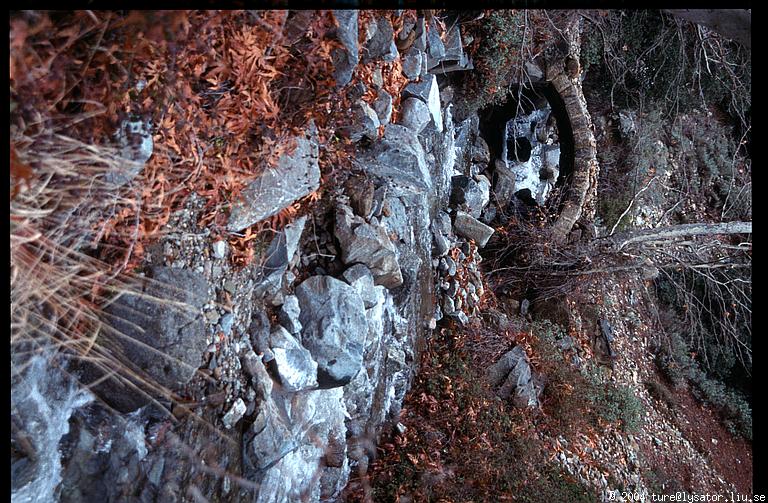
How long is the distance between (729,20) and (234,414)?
9.99 feet

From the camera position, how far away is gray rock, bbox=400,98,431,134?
4.50 metres

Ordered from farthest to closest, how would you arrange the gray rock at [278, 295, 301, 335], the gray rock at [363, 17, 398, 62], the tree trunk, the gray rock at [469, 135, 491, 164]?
the gray rock at [469, 135, 491, 164] → the tree trunk → the gray rock at [363, 17, 398, 62] → the gray rock at [278, 295, 301, 335]

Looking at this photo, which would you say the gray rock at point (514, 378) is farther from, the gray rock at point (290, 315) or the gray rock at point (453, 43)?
the gray rock at point (453, 43)

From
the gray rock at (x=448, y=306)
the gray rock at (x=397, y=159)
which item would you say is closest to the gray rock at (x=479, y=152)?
the gray rock at (x=448, y=306)

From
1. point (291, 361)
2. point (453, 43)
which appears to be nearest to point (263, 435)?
point (291, 361)

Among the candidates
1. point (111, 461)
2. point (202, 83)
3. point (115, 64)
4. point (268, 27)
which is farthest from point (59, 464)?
point (268, 27)

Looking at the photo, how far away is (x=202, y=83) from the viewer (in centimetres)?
247

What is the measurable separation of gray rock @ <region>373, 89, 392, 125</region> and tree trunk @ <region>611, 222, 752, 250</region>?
374cm

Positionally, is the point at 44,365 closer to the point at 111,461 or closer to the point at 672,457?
the point at 111,461

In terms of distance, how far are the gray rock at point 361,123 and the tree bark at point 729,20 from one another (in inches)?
78.9

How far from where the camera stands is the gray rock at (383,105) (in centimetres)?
403

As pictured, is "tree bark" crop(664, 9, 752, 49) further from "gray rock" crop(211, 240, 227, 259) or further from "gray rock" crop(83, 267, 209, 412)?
"gray rock" crop(83, 267, 209, 412)

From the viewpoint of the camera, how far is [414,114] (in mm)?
4520

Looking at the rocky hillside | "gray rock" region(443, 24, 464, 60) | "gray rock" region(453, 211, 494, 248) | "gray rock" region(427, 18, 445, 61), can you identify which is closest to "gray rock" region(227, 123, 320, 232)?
the rocky hillside
